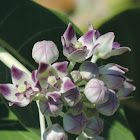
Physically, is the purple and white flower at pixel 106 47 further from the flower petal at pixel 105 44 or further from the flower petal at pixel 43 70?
the flower petal at pixel 43 70

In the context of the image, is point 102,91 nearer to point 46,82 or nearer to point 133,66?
point 46,82

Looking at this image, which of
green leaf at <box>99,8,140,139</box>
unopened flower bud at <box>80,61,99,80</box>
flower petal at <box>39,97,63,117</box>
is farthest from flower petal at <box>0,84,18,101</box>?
green leaf at <box>99,8,140,139</box>

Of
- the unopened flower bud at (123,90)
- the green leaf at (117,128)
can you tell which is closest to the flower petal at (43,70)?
the unopened flower bud at (123,90)

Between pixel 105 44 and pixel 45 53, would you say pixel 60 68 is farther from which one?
pixel 105 44

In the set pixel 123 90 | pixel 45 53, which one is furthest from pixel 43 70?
pixel 123 90

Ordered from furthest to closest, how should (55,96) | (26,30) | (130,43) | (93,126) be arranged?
(130,43) → (26,30) → (93,126) → (55,96)
